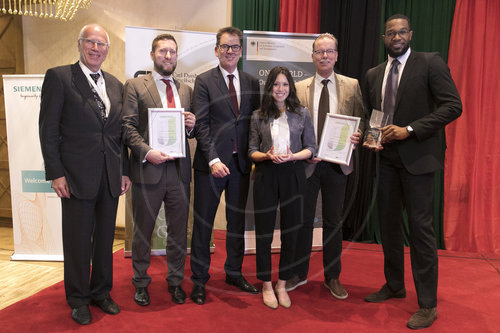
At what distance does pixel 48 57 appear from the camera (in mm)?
5027

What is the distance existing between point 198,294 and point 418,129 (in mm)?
1916

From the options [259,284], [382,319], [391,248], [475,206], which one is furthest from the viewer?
[475,206]

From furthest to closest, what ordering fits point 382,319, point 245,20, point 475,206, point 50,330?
1. point 245,20
2. point 475,206
3. point 382,319
4. point 50,330

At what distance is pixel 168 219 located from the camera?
9.73ft

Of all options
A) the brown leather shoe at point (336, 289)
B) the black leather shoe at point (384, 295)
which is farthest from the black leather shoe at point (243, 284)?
the black leather shoe at point (384, 295)

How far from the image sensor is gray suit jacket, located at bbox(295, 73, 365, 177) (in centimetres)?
302

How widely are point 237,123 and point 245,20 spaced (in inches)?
91.8

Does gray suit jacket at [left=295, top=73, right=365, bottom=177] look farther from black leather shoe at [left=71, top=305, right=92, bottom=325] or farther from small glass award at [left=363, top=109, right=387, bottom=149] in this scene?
black leather shoe at [left=71, top=305, right=92, bottom=325]

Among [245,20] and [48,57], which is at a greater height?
[245,20]

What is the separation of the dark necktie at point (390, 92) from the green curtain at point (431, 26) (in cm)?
191

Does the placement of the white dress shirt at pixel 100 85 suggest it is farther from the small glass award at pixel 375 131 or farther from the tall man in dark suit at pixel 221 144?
the small glass award at pixel 375 131

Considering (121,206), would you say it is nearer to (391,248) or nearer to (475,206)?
(391,248)

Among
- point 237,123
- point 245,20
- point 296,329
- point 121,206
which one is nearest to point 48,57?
point 121,206

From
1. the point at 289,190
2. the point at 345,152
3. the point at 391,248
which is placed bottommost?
the point at 391,248
